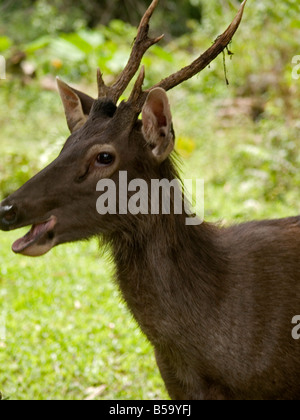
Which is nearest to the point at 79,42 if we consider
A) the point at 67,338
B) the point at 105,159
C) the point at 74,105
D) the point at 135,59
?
the point at 67,338

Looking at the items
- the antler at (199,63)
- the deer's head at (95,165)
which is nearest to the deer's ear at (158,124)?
the deer's head at (95,165)

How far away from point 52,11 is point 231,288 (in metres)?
12.9

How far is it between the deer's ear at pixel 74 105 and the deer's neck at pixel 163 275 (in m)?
0.75

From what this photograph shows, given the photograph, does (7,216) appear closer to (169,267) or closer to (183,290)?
(169,267)

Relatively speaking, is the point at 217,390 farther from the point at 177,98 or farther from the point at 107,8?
the point at 107,8

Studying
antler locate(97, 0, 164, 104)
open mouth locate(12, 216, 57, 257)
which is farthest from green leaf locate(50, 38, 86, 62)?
open mouth locate(12, 216, 57, 257)

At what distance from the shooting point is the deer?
3145 mm

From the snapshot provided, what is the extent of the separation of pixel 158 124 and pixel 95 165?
39 centimetres

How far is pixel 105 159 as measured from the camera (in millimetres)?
3176

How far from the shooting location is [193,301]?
129 inches

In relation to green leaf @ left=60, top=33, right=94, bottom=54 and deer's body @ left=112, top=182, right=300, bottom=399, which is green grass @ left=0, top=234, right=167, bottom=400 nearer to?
deer's body @ left=112, top=182, right=300, bottom=399

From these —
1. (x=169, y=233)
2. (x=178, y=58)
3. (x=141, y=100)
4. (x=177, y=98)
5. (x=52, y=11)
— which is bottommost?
(x=169, y=233)

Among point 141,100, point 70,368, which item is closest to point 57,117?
point 70,368

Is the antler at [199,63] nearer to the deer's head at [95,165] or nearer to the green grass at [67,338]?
the deer's head at [95,165]
